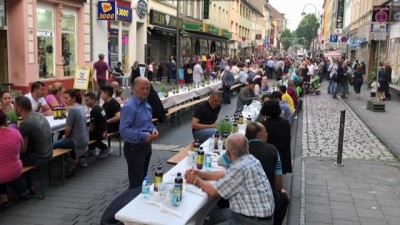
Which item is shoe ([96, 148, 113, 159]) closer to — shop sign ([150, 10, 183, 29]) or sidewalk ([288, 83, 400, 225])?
sidewalk ([288, 83, 400, 225])

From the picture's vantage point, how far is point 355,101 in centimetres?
2053

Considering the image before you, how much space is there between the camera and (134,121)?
583cm

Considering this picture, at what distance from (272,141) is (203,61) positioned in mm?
28572

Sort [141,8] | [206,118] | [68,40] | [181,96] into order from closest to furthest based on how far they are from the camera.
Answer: [206,118] < [181,96] < [68,40] < [141,8]

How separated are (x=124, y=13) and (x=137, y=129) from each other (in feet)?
61.9

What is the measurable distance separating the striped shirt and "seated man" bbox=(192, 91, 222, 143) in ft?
12.9

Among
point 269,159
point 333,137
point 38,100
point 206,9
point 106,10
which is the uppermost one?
point 206,9

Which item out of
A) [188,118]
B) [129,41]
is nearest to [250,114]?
[188,118]

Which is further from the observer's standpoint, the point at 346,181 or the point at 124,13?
the point at 124,13

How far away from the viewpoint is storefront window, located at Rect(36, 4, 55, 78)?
1731cm

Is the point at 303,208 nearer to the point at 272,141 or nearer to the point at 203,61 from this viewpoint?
the point at 272,141

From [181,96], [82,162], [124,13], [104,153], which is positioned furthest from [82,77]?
[124,13]

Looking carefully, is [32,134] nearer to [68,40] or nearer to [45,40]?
[45,40]

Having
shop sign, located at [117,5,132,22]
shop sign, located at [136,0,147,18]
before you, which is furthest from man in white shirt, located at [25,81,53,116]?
shop sign, located at [136,0,147,18]
